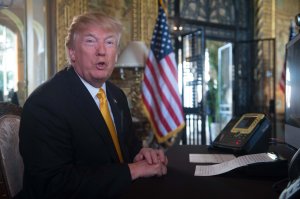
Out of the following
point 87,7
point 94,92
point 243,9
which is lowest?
point 94,92

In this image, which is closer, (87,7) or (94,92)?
(94,92)

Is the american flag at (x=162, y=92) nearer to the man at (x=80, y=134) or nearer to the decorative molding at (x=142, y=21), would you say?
the decorative molding at (x=142, y=21)

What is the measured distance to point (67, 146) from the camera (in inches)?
48.9

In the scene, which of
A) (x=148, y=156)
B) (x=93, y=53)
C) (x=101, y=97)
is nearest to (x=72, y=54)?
(x=93, y=53)

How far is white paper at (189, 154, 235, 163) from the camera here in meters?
1.60

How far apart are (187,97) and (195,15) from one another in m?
1.65

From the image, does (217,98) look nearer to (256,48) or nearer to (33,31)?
(256,48)

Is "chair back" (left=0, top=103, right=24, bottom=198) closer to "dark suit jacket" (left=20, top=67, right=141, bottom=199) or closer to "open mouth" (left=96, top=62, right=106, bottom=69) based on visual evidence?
"dark suit jacket" (left=20, top=67, right=141, bottom=199)

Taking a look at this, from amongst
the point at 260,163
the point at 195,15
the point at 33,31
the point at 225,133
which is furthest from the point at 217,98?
the point at 260,163

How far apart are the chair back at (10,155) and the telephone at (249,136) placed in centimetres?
105

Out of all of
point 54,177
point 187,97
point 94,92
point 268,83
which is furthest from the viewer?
point 268,83

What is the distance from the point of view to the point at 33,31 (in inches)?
159

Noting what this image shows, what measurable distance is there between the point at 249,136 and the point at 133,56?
2.88m

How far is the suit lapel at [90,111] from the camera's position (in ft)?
4.35
